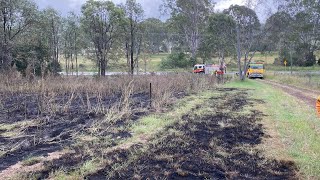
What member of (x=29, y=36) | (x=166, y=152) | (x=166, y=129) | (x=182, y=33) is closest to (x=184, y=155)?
(x=166, y=152)

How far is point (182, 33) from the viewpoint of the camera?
4456 centimetres

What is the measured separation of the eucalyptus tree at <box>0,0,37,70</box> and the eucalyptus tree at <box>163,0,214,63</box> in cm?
2347

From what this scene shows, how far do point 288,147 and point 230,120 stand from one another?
103 inches

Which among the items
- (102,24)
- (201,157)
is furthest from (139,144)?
(102,24)

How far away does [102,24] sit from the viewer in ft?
73.8

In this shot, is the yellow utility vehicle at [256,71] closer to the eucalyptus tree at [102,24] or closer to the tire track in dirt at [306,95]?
the tire track in dirt at [306,95]

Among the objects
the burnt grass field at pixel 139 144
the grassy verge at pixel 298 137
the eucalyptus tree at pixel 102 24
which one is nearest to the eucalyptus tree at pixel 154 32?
the eucalyptus tree at pixel 102 24

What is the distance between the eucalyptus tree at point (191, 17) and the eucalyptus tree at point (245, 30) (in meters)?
14.0

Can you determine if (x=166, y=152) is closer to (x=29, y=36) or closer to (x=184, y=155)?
(x=184, y=155)

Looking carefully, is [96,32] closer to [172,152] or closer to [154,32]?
[172,152]

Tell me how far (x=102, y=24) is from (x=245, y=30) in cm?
1219

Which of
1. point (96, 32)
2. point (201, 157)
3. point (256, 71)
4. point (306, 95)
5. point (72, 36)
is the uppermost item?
point (72, 36)

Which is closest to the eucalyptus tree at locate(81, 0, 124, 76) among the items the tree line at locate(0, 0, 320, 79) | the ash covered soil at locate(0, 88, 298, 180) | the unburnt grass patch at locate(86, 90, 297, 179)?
the tree line at locate(0, 0, 320, 79)

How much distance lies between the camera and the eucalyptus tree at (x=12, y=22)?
1956cm
